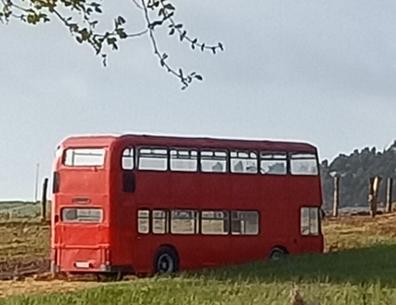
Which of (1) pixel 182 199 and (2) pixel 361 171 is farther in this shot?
(2) pixel 361 171

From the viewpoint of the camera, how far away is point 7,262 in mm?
39031

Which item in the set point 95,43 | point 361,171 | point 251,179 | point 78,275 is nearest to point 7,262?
point 78,275

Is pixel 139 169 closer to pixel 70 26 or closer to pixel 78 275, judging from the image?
pixel 78 275

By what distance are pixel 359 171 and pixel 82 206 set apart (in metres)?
43.6

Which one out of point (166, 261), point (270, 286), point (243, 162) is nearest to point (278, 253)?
point (243, 162)

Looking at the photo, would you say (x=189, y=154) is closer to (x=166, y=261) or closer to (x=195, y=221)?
(x=195, y=221)

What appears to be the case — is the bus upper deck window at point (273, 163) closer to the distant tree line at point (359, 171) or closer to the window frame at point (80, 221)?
the window frame at point (80, 221)

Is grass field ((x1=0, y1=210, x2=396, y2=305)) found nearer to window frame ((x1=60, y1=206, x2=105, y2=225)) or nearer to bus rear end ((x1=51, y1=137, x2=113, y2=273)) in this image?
bus rear end ((x1=51, y1=137, x2=113, y2=273))

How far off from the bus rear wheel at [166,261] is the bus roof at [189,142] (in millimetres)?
2554

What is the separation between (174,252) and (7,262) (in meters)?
7.04

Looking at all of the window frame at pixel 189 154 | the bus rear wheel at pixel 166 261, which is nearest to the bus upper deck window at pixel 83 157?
the window frame at pixel 189 154

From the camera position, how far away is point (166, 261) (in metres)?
33.7

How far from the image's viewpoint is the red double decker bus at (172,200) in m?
32.6

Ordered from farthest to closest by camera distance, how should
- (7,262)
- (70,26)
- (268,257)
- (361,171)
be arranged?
(361,171)
(7,262)
(268,257)
(70,26)
